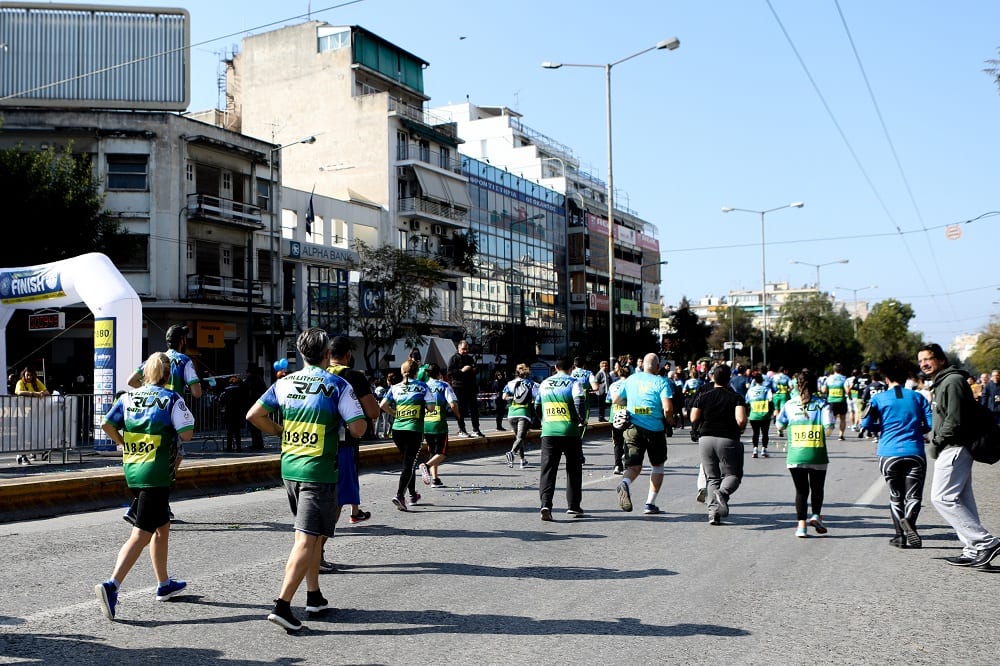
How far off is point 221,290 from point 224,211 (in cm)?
327

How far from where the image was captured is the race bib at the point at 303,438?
19.0ft

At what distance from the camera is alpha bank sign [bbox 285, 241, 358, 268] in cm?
4022

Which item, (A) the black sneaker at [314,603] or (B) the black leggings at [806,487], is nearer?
(A) the black sneaker at [314,603]

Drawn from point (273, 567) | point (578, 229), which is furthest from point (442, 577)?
point (578, 229)

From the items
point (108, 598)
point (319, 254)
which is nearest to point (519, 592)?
point (108, 598)

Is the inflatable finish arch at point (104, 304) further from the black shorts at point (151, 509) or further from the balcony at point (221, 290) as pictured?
the balcony at point (221, 290)

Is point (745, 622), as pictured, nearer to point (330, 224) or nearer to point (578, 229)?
point (330, 224)

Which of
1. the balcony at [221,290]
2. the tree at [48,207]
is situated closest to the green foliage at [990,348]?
the balcony at [221,290]

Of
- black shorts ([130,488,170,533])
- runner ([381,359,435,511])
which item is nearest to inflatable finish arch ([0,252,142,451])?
runner ([381,359,435,511])

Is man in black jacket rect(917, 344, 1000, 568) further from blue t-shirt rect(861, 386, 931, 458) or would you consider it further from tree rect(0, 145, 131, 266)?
tree rect(0, 145, 131, 266)

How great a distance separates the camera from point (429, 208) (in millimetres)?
51562

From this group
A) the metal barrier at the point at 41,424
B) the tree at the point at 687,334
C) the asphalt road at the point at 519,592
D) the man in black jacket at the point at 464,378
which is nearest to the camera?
the asphalt road at the point at 519,592

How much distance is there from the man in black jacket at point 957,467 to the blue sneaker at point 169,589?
600 cm

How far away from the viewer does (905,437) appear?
27.9 ft
